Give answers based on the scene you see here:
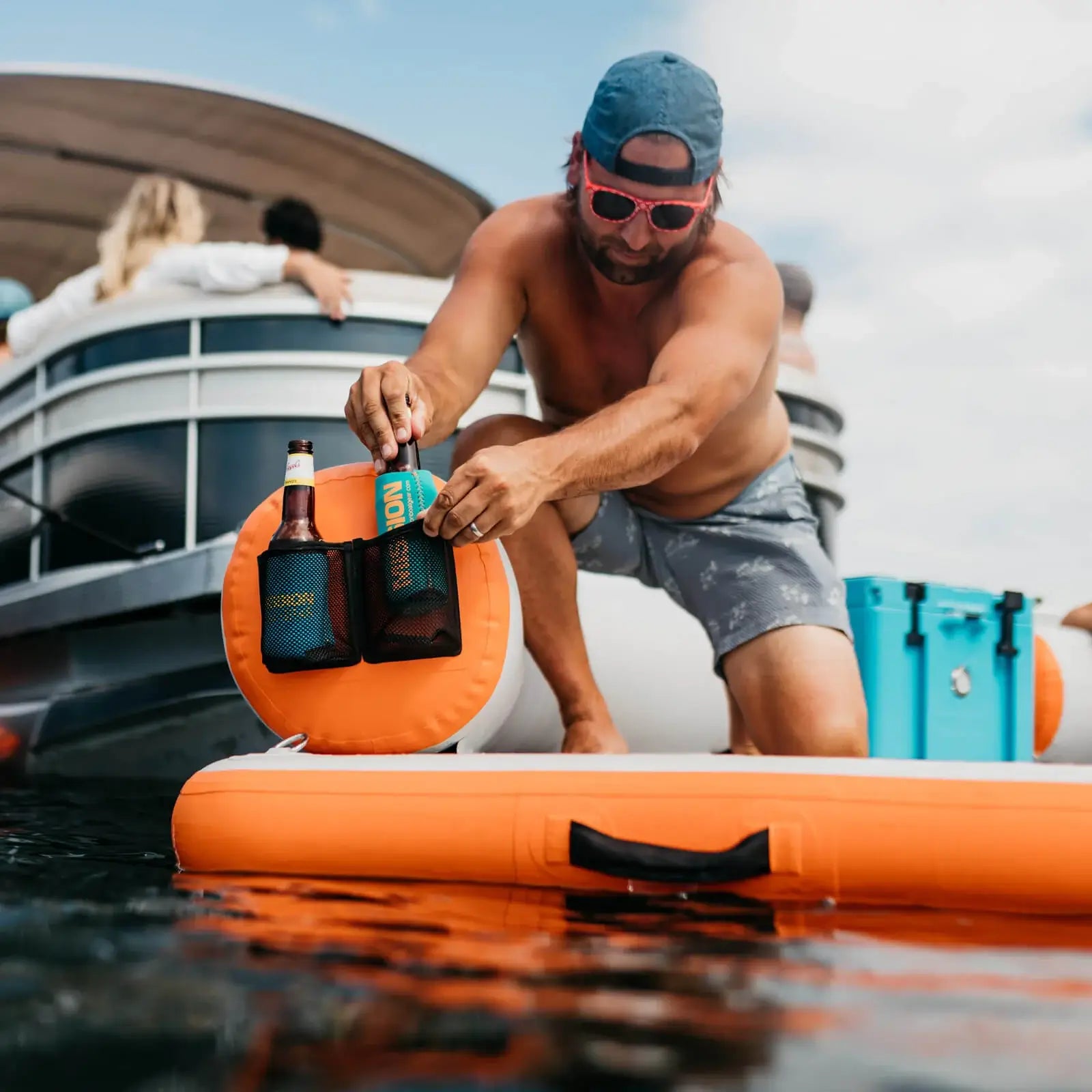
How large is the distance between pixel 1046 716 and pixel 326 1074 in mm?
3911

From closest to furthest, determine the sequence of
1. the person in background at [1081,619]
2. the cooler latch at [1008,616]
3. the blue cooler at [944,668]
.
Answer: the blue cooler at [944,668] < the cooler latch at [1008,616] < the person in background at [1081,619]

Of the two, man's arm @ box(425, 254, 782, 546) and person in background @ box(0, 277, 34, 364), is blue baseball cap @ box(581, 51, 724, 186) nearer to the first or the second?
man's arm @ box(425, 254, 782, 546)

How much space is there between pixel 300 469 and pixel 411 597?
314mm

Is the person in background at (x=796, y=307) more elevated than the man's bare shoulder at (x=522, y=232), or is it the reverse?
the person in background at (x=796, y=307)

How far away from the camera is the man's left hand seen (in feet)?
5.93

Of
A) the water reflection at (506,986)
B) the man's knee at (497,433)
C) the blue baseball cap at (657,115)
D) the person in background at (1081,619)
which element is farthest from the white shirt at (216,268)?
the person in background at (1081,619)

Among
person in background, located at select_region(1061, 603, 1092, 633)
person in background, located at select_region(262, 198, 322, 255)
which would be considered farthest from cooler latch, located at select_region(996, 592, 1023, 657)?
person in background, located at select_region(262, 198, 322, 255)

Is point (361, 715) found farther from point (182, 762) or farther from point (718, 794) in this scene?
point (182, 762)

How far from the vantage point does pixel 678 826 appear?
1.63 metres

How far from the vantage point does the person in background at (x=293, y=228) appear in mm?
4742

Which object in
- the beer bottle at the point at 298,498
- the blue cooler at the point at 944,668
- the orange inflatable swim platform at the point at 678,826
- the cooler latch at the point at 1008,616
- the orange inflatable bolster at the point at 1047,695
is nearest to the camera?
the orange inflatable swim platform at the point at 678,826

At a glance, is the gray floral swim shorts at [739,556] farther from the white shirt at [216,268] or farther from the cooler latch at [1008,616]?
the white shirt at [216,268]

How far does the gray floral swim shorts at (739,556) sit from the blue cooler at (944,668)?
2.92 feet

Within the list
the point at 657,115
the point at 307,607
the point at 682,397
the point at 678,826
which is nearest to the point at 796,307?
the point at 657,115
